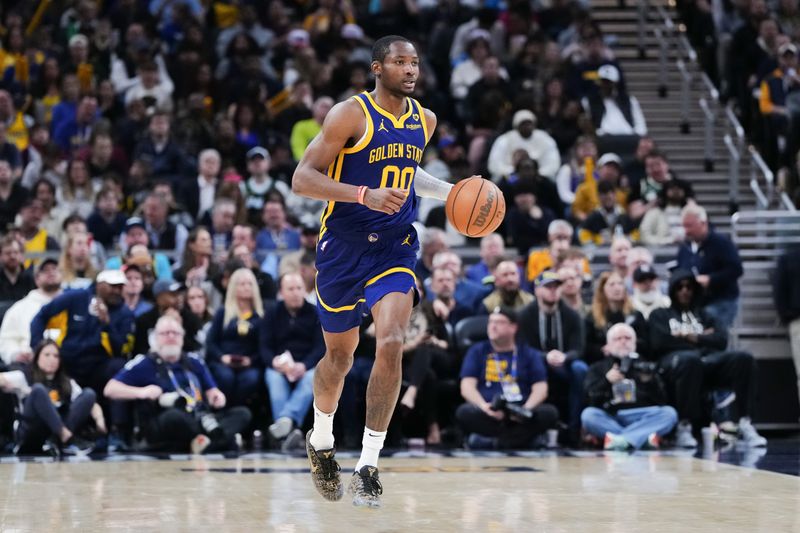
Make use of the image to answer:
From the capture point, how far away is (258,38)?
1764 centimetres

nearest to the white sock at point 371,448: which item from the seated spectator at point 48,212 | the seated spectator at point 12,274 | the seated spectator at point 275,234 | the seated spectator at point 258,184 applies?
the seated spectator at point 12,274

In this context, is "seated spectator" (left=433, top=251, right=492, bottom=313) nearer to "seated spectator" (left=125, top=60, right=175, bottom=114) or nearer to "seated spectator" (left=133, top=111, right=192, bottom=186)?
"seated spectator" (left=133, top=111, right=192, bottom=186)

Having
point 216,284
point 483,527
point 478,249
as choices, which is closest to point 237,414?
point 216,284

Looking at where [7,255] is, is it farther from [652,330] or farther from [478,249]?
[652,330]

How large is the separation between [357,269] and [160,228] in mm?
6904

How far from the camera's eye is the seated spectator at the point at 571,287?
12.3 m

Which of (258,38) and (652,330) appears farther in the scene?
(258,38)

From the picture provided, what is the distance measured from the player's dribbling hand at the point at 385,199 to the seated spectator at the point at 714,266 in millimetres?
6833

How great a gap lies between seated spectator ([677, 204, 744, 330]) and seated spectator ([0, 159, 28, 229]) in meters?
6.96

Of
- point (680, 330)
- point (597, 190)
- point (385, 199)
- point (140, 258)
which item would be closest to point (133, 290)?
point (140, 258)

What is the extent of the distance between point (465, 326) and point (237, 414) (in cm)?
226

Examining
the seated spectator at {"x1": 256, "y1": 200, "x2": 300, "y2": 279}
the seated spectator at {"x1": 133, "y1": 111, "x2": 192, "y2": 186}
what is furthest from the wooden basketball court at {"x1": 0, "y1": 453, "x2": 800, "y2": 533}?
the seated spectator at {"x1": 133, "y1": 111, "x2": 192, "y2": 186}

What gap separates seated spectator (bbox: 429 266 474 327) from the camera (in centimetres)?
1198

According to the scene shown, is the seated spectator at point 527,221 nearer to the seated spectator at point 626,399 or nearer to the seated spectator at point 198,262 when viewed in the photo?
the seated spectator at point 626,399
